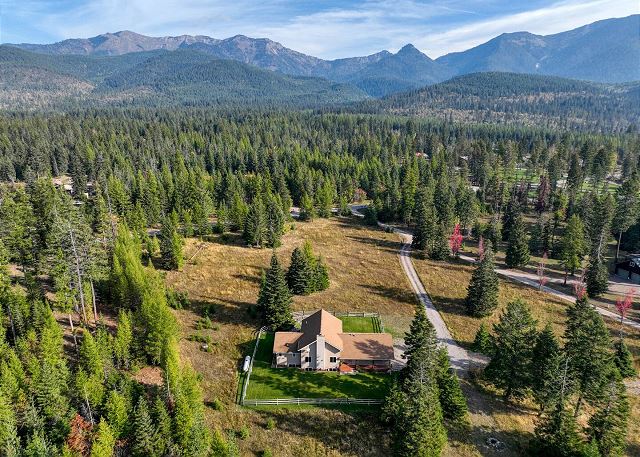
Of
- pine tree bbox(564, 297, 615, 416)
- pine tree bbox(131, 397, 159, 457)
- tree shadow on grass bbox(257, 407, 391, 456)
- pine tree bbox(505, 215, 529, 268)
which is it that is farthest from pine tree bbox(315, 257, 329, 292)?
pine tree bbox(505, 215, 529, 268)

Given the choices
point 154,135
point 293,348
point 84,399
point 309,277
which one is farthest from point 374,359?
point 154,135

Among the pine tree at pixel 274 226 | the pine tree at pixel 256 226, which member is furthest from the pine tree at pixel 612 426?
the pine tree at pixel 256 226

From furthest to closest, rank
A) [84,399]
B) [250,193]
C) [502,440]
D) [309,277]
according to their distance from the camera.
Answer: [250,193]
[309,277]
[502,440]
[84,399]

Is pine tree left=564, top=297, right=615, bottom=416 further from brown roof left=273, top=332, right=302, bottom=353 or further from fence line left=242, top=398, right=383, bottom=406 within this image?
brown roof left=273, top=332, right=302, bottom=353

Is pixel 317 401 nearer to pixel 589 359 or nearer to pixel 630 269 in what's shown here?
pixel 589 359

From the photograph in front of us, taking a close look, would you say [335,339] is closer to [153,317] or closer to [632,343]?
[153,317]

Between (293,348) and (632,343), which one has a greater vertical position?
(293,348)
